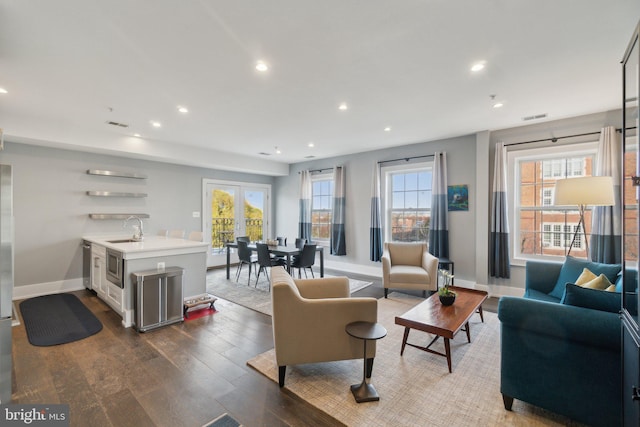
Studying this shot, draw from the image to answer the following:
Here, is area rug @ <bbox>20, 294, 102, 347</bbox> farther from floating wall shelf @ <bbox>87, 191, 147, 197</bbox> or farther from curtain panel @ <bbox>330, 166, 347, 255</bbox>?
curtain panel @ <bbox>330, 166, 347, 255</bbox>

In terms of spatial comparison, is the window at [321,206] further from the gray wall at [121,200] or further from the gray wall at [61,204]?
the gray wall at [61,204]

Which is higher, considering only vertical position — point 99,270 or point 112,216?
point 112,216

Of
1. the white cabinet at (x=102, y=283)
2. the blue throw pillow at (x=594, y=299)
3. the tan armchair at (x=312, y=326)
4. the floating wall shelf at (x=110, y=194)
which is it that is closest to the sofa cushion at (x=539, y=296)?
the blue throw pillow at (x=594, y=299)

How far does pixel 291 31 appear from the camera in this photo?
7.09ft

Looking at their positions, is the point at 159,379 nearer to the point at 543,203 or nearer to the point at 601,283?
the point at 601,283

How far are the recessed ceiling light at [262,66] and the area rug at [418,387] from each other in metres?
2.74

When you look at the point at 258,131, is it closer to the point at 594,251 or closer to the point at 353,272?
the point at 353,272

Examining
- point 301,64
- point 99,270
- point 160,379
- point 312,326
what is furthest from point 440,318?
point 99,270

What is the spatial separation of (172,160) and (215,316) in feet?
11.6

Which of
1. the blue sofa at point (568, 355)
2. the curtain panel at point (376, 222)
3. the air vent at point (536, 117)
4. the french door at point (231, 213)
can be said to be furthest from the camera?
the french door at point (231, 213)

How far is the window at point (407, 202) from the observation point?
18.5 ft

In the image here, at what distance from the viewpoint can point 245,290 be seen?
4.91 m

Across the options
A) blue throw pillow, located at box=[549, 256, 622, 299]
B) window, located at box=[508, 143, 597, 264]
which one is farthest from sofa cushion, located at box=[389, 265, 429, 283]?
window, located at box=[508, 143, 597, 264]

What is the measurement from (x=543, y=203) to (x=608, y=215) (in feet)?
2.72
